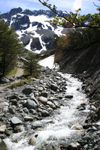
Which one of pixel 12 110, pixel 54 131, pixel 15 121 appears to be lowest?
pixel 54 131

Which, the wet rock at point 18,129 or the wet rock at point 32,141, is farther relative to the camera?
the wet rock at point 18,129

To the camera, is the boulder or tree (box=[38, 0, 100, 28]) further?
the boulder

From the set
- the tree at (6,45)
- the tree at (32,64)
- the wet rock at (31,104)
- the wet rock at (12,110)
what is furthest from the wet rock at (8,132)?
the tree at (6,45)

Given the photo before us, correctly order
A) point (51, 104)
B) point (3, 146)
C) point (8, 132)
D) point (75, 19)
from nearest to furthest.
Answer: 1. point (75, 19)
2. point (3, 146)
3. point (8, 132)
4. point (51, 104)

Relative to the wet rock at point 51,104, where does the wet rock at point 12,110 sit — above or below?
below

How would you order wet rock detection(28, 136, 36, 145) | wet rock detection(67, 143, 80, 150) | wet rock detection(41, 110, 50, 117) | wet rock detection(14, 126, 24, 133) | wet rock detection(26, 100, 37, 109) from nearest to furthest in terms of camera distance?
wet rock detection(67, 143, 80, 150) → wet rock detection(28, 136, 36, 145) → wet rock detection(14, 126, 24, 133) → wet rock detection(41, 110, 50, 117) → wet rock detection(26, 100, 37, 109)

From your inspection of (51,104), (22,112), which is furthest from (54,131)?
(51,104)

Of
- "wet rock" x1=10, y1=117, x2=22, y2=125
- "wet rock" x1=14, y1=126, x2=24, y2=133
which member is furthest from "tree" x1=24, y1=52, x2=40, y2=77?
"wet rock" x1=14, y1=126, x2=24, y2=133

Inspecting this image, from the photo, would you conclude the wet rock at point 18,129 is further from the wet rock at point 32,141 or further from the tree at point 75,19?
the tree at point 75,19

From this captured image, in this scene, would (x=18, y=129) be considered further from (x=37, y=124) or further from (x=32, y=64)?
(x=32, y=64)

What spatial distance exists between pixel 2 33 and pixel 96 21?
67.9 feet

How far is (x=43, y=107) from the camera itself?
31.6ft

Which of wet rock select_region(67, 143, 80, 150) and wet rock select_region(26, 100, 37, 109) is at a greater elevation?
wet rock select_region(26, 100, 37, 109)

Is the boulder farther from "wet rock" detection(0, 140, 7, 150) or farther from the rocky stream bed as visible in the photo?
"wet rock" detection(0, 140, 7, 150)
